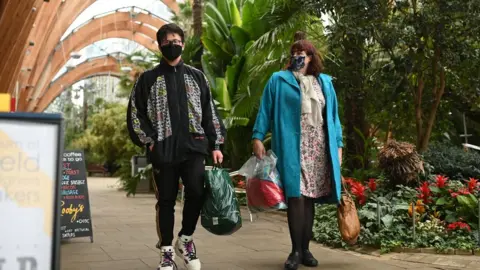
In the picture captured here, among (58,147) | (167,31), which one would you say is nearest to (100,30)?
(167,31)

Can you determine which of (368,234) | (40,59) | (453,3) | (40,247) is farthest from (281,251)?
(40,59)

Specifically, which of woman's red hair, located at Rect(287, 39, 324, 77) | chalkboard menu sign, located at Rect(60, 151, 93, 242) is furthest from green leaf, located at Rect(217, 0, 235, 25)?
woman's red hair, located at Rect(287, 39, 324, 77)

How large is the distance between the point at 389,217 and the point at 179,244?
2569 millimetres

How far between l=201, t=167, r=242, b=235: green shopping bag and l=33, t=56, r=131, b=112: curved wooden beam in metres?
43.5

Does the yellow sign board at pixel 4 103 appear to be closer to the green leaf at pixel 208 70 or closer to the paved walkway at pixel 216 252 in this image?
the paved walkway at pixel 216 252

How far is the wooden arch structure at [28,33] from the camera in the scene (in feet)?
45.4

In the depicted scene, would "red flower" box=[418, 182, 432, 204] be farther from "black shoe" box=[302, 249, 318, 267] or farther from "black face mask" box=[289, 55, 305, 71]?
"black face mask" box=[289, 55, 305, 71]

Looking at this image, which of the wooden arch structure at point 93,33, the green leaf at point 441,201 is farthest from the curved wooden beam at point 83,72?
the green leaf at point 441,201

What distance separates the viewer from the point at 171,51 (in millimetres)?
4004

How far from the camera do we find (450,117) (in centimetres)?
1012

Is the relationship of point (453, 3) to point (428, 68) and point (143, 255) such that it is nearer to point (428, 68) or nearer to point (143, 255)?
point (428, 68)

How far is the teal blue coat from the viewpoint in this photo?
4.21 m

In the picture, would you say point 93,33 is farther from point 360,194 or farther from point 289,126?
point 289,126

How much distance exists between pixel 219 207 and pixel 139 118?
2.83ft
